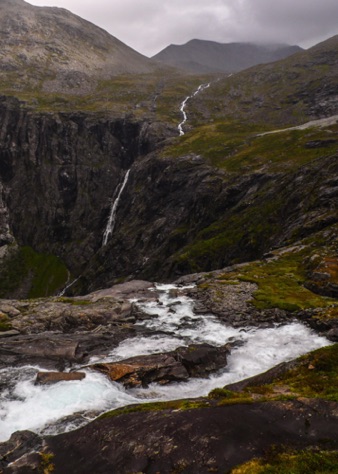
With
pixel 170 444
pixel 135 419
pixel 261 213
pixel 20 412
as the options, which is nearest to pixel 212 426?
pixel 170 444

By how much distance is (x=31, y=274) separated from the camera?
161125 mm

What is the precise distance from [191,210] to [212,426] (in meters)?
97.2

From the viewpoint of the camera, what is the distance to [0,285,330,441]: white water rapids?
80.2ft

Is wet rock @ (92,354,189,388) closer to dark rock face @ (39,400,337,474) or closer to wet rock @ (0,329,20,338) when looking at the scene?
dark rock face @ (39,400,337,474)

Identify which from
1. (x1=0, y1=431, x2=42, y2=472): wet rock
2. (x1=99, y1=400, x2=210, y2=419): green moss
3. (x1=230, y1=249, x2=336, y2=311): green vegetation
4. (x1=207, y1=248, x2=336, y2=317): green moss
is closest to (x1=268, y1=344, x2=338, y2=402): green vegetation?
(x1=99, y1=400, x2=210, y2=419): green moss

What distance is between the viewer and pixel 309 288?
49719 mm

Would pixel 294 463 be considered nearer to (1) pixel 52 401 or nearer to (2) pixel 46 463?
(2) pixel 46 463

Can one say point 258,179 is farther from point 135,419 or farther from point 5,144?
point 5,144

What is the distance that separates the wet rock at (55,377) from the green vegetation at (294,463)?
17677mm

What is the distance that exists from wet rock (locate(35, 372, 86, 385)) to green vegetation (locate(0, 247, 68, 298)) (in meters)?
127

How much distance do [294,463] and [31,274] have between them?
16160 cm

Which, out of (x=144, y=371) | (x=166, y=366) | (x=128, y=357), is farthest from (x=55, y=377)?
(x=166, y=366)

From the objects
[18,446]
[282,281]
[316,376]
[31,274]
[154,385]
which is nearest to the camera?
[18,446]

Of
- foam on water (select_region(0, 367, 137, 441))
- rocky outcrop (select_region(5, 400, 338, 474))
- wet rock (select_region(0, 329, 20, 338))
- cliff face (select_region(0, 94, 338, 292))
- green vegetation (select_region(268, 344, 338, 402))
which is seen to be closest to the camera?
rocky outcrop (select_region(5, 400, 338, 474))
